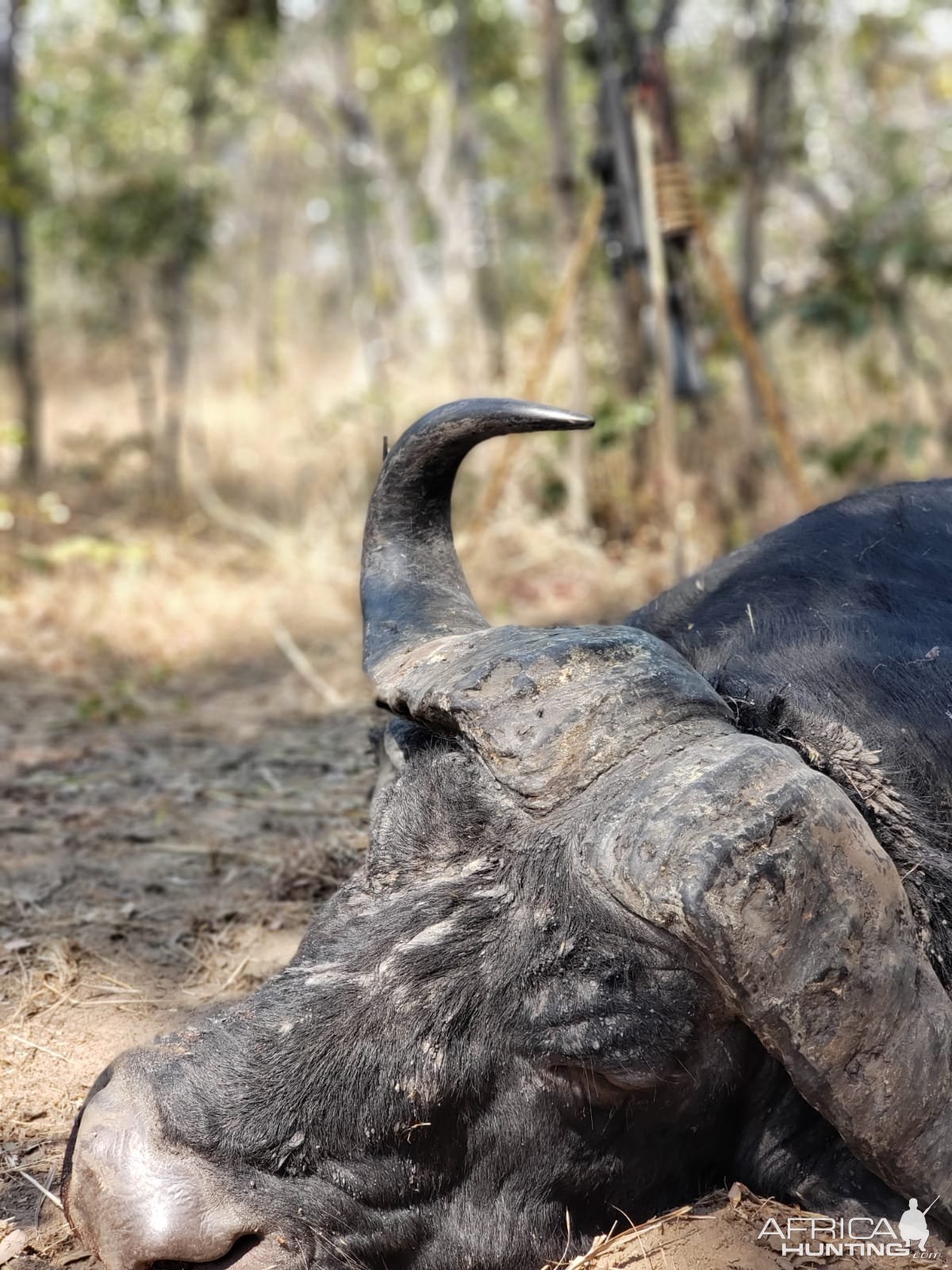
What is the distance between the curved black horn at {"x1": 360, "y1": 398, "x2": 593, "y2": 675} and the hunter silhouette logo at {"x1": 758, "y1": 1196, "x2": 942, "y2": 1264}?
1.14 meters

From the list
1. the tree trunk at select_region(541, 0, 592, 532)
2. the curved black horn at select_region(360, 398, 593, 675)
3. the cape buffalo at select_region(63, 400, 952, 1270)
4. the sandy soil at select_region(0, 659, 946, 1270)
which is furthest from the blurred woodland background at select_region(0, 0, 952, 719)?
the cape buffalo at select_region(63, 400, 952, 1270)

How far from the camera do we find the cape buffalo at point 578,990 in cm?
165

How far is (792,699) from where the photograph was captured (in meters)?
2.10

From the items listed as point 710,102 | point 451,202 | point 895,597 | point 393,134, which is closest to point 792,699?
point 895,597

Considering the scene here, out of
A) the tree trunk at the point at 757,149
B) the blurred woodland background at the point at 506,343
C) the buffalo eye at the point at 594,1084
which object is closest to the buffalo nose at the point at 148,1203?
the buffalo eye at the point at 594,1084

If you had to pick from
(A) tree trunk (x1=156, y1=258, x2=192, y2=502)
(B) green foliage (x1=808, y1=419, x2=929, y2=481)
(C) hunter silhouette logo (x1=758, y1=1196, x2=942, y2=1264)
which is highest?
(A) tree trunk (x1=156, y1=258, x2=192, y2=502)

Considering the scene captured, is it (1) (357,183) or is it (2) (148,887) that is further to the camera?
(1) (357,183)

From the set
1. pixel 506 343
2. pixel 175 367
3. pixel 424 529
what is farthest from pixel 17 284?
pixel 424 529

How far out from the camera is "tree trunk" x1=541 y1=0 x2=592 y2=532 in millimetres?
7730

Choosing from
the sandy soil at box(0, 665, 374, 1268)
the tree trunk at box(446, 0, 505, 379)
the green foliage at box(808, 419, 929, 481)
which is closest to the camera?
the sandy soil at box(0, 665, 374, 1268)

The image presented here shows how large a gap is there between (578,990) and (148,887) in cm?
196

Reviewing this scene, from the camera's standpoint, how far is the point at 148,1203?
1.68 metres

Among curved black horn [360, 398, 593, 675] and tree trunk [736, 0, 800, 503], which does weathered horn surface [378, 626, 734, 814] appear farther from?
tree trunk [736, 0, 800, 503]

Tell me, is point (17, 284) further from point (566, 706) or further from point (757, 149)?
point (566, 706)
